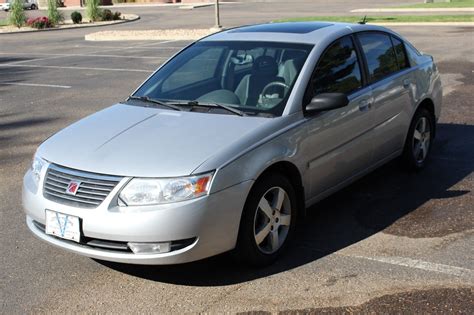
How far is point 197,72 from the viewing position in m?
5.72

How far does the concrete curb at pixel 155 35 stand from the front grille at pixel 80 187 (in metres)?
21.4

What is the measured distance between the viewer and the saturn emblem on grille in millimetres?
4234

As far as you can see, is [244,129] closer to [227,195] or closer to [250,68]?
[227,195]

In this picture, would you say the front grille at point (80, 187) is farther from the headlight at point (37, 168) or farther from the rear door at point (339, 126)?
the rear door at point (339, 126)

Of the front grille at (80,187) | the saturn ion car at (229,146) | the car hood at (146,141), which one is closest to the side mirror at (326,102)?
the saturn ion car at (229,146)

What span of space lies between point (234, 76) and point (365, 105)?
1191mm

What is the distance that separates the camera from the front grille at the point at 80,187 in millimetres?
4141

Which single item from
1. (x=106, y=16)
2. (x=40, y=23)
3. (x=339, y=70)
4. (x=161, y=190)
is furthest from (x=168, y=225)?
(x=106, y=16)

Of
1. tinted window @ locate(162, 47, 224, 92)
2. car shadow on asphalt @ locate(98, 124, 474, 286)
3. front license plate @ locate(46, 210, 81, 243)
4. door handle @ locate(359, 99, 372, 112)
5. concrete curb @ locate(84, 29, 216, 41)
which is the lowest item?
concrete curb @ locate(84, 29, 216, 41)

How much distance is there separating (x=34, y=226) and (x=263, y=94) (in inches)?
78.4

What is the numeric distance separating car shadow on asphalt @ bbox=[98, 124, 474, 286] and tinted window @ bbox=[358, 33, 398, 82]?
1120 mm

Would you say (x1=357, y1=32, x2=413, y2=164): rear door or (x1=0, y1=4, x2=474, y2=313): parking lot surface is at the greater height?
(x1=357, y1=32, x2=413, y2=164): rear door

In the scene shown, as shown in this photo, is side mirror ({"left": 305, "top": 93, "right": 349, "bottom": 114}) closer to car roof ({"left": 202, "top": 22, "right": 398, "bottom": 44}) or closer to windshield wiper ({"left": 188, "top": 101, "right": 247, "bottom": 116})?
windshield wiper ({"left": 188, "top": 101, "right": 247, "bottom": 116})

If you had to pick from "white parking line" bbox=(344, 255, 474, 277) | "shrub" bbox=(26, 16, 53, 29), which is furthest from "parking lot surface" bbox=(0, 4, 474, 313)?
"shrub" bbox=(26, 16, 53, 29)
